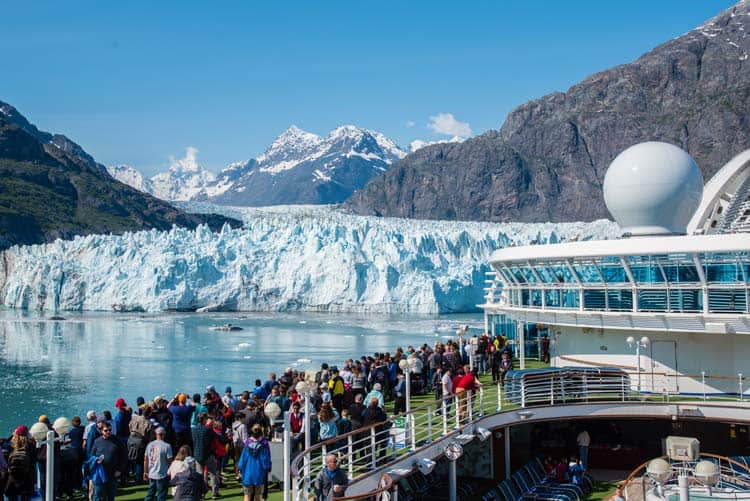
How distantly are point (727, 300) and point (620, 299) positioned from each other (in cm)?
193

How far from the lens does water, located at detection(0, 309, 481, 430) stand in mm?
25547

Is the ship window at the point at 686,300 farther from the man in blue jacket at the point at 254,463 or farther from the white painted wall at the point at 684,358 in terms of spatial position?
the man in blue jacket at the point at 254,463

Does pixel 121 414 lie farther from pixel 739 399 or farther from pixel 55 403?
pixel 55 403

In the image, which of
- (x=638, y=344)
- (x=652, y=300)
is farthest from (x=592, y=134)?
(x=638, y=344)

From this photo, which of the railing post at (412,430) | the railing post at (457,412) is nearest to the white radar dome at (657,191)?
the railing post at (457,412)

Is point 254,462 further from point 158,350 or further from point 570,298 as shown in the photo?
point 158,350

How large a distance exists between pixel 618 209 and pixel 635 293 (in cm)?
363

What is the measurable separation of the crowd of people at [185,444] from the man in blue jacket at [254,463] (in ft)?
0.04

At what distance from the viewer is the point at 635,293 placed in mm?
14922

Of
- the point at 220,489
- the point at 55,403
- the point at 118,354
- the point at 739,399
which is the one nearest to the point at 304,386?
the point at 220,489

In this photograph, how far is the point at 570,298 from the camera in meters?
16.2

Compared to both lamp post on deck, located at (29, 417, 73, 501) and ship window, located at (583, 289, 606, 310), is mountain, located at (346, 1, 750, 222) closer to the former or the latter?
ship window, located at (583, 289, 606, 310)

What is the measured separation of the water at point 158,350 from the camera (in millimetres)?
25547

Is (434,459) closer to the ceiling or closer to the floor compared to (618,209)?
closer to the floor
